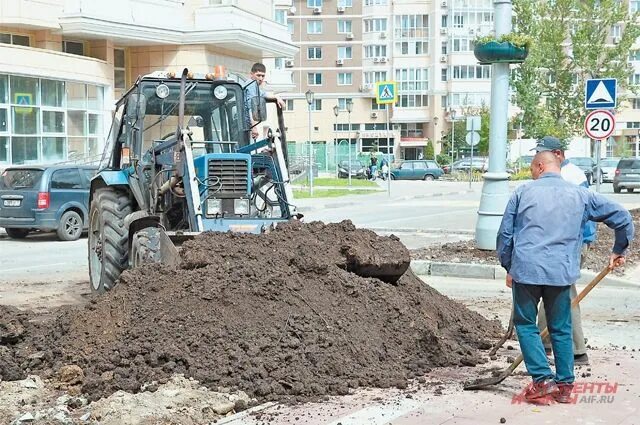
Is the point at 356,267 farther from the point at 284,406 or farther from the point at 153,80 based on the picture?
the point at 153,80

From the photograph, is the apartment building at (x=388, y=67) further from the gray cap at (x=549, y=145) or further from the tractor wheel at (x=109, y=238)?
the gray cap at (x=549, y=145)

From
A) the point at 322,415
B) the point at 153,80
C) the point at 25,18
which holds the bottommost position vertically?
the point at 322,415

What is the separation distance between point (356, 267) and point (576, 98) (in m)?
64.6

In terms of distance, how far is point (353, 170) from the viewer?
63.6 metres

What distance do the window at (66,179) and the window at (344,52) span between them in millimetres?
77546

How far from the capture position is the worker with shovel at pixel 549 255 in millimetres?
6090

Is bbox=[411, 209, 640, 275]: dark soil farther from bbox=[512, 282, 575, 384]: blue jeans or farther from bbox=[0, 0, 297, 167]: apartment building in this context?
bbox=[0, 0, 297, 167]: apartment building

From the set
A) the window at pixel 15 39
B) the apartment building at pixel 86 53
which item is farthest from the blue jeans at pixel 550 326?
the window at pixel 15 39

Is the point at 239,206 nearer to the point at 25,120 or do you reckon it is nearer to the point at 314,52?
the point at 25,120

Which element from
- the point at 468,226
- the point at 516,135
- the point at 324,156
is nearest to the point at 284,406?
the point at 468,226

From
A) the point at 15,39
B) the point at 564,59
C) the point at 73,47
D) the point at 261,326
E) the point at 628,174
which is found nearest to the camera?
the point at 261,326

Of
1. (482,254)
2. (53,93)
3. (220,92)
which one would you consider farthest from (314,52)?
(220,92)

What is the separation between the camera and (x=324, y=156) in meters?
63.0

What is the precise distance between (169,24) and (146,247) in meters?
30.0
